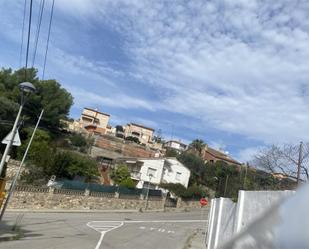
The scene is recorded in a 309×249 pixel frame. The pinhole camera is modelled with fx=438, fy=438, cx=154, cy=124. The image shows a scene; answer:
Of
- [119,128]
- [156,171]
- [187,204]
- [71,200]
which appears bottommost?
[71,200]

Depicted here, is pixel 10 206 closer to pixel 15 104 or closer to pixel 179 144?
pixel 15 104

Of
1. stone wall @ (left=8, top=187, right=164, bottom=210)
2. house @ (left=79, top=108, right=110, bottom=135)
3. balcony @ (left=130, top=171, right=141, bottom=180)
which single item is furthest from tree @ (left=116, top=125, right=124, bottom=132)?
stone wall @ (left=8, top=187, right=164, bottom=210)

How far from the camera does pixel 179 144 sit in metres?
117

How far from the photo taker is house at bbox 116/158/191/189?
6438 centimetres

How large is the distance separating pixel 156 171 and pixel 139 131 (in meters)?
45.9

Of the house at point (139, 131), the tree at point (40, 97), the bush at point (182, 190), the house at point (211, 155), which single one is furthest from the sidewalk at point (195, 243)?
the house at point (139, 131)

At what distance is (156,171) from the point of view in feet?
215

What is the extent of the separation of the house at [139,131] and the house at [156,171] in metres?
41.3

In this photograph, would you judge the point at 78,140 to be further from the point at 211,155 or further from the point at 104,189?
the point at 211,155

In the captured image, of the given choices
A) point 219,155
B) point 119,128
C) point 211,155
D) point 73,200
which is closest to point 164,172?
point 73,200

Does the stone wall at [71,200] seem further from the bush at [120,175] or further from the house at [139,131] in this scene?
the house at [139,131]

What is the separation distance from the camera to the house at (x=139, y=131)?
11012 cm

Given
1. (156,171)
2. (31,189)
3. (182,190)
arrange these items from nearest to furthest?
(31,189)
(182,190)
(156,171)

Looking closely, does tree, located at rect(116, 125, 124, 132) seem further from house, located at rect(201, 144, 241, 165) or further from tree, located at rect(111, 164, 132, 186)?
tree, located at rect(111, 164, 132, 186)
